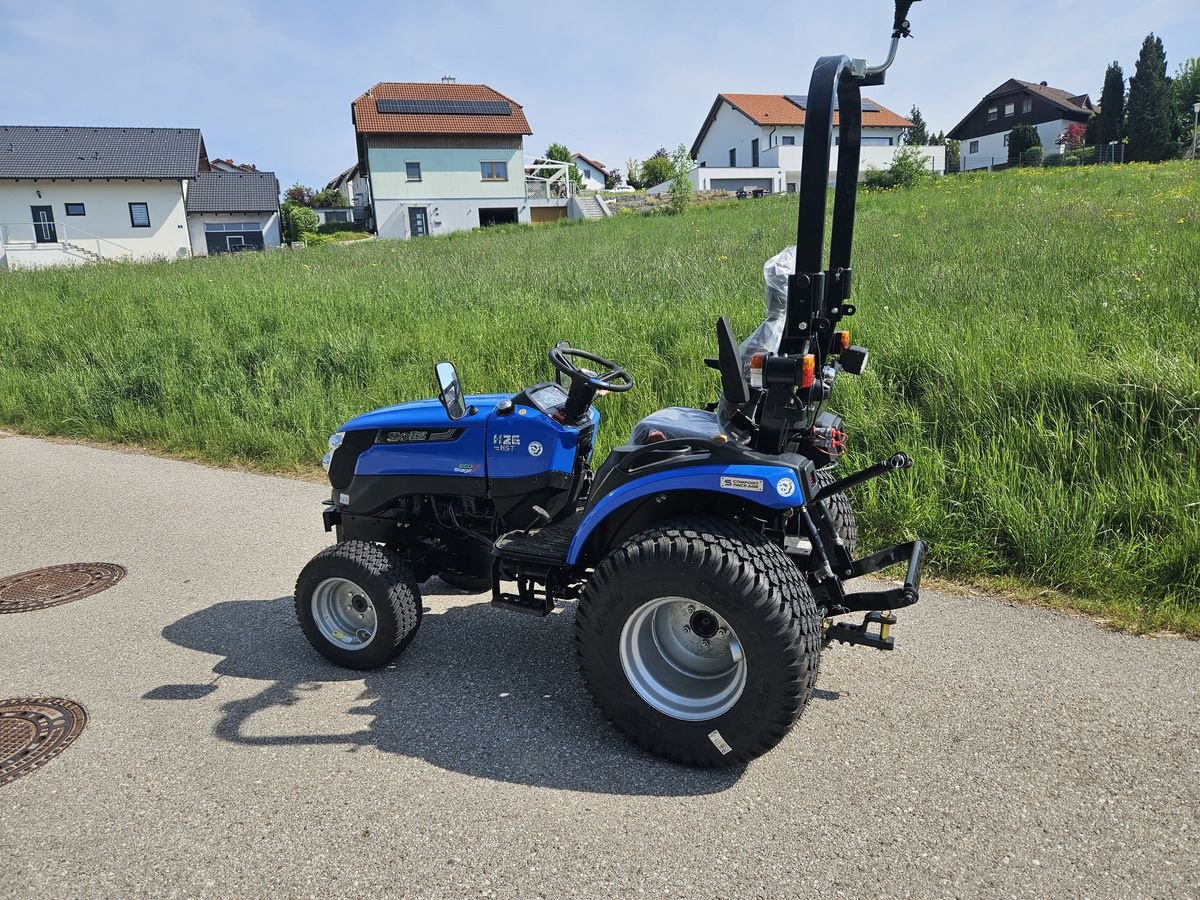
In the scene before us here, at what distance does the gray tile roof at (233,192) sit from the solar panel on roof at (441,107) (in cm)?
748

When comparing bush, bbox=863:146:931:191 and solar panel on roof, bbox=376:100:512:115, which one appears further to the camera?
solar panel on roof, bbox=376:100:512:115

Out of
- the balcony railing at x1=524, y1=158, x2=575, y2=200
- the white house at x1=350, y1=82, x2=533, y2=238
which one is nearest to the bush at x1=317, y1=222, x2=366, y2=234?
the white house at x1=350, y1=82, x2=533, y2=238

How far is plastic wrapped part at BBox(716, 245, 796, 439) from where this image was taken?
2922 mm

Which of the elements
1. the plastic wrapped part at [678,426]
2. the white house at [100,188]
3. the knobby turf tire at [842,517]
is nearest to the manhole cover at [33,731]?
the plastic wrapped part at [678,426]

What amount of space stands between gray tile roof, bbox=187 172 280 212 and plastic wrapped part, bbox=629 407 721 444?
151 feet

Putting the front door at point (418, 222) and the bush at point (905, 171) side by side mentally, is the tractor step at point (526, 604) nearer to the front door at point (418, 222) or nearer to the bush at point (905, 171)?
the bush at point (905, 171)

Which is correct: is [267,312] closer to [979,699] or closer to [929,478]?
[929,478]

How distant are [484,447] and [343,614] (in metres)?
1.04

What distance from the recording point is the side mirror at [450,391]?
3355 mm

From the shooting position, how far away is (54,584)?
4.81m

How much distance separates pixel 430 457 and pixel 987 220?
512 inches

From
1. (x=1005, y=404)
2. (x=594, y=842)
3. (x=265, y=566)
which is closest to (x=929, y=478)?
(x=1005, y=404)

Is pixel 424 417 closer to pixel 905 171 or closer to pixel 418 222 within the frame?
pixel 905 171

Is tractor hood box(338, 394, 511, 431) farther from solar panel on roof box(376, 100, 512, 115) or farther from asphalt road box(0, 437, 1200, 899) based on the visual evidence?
solar panel on roof box(376, 100, 512, 115)
